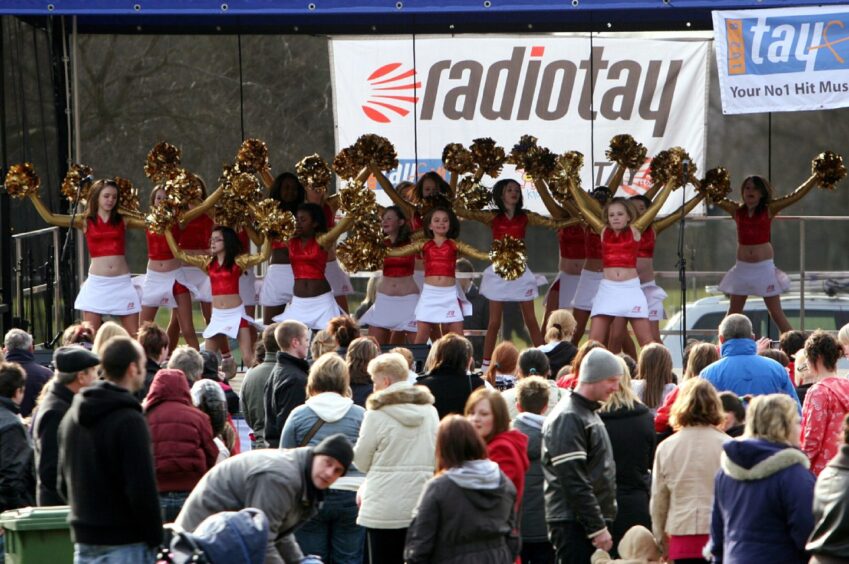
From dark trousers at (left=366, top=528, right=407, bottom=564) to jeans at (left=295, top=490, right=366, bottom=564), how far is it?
0.32 meters

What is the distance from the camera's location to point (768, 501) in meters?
4.72

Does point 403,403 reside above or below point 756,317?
above

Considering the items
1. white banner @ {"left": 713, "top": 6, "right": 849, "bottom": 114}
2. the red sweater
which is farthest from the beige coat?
white banner @ {"left": 713, "top": 6, "right": 849, "bottom": 114}

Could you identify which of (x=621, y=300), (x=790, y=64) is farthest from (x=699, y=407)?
(x=621, y=300)

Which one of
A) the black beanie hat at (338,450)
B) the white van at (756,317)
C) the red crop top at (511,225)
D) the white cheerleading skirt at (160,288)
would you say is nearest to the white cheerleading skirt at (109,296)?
the white cheerleading skirt at (160,288)

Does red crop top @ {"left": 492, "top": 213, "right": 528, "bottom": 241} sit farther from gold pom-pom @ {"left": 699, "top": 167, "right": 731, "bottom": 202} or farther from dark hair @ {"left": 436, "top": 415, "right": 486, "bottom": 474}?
dark hair @ {"left": 436, "top": 415, "right": 486, "bottom": 474}

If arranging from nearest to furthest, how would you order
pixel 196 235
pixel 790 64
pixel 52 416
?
pixel 52 416 < pixel 790 64 < pixel 196 235

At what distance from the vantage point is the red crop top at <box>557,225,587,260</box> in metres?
11.5

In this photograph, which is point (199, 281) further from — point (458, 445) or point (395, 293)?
point (458, 445)

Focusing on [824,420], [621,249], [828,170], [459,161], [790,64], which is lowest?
[824,420]

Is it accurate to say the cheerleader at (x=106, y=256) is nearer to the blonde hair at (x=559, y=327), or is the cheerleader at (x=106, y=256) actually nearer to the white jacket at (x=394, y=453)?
the blonde hair at (x=559, y=327)

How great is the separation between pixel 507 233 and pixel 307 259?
1.52m

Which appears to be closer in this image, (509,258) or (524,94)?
(509,258)

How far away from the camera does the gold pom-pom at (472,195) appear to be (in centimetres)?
1112
